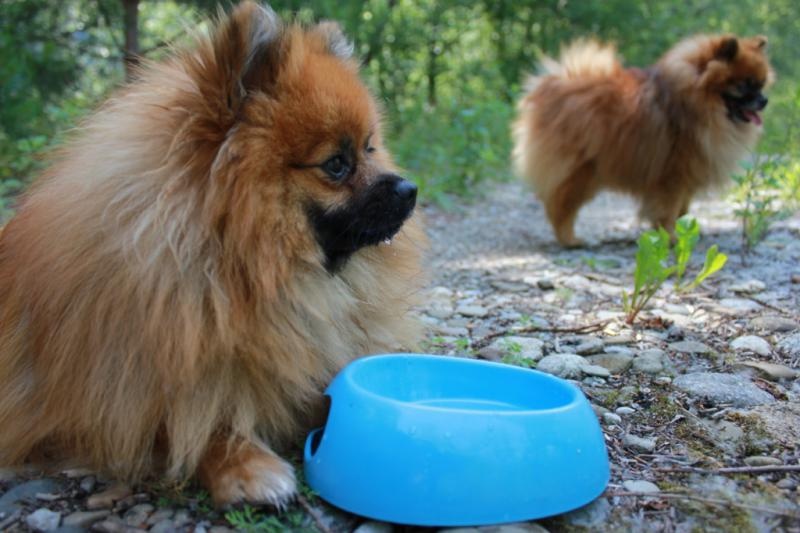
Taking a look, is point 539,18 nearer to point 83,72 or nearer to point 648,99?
point 648,99

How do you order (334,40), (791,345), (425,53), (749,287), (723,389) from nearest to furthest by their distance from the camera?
1. (334,40)
2. (723,389)
3. (791,345)
4. (749,287)
5. (425,53)

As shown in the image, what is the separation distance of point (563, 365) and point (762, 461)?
966mm

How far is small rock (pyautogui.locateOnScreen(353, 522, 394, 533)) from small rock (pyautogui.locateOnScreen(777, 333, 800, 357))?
82.3 inches

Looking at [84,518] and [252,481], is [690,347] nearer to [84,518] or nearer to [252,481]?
[252,481]

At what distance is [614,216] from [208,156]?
639cm

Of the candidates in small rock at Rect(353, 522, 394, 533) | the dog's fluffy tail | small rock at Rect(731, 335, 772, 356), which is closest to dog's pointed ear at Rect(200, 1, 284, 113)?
small rock at Rect(353, 522, 394, 533)

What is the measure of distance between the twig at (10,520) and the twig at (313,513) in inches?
31.0

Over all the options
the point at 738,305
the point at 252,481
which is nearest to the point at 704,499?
the point at 252,481

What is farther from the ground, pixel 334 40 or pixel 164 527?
pixel 334 40

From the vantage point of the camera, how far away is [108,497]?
2.20 meters

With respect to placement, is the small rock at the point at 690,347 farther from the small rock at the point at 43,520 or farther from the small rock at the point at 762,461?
the small rock at the point at 43,520

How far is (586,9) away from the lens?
1388 cm

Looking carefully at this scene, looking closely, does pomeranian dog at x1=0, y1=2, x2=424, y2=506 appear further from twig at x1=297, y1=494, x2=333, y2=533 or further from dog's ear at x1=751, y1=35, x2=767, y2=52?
dog's ear at x1=751, y1=35, x2=767, y2=52

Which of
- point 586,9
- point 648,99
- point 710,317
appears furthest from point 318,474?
point 586,9
